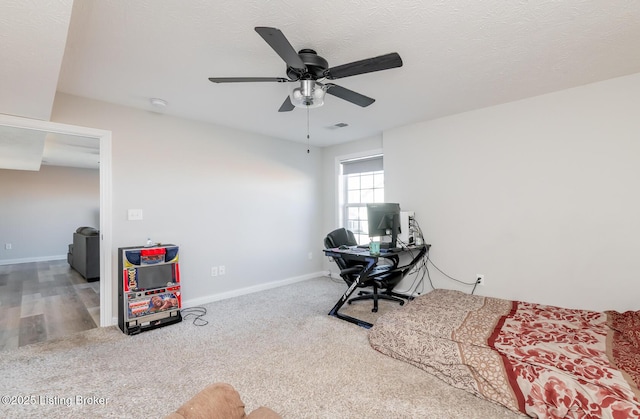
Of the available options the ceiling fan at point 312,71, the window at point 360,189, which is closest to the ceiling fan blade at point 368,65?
the ceiling fan at point 312,71

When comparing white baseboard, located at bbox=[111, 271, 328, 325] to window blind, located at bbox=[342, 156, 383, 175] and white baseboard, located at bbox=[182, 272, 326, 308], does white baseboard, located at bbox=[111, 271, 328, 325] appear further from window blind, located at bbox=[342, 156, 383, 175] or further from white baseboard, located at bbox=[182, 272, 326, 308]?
window blind, located at bbox=[342, 156, 383, 175]

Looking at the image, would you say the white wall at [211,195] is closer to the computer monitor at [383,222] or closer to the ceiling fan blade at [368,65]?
the computer monitor at [383,222]

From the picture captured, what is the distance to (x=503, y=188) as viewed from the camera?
126 inches

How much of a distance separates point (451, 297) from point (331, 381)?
1.68 meters

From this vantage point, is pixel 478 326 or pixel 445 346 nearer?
pixel 445 346

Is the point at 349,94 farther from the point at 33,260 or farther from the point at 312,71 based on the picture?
the point at 33,260

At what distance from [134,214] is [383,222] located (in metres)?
2.92

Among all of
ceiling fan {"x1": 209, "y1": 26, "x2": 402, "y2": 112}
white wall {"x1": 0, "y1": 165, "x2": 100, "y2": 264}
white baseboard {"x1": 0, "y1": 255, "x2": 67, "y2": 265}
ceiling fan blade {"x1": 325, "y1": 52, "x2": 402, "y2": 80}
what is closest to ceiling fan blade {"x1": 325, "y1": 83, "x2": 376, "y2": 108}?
ceiling fan {"x1": 209, "y1": 26, "x2": 402, "y2": 112}

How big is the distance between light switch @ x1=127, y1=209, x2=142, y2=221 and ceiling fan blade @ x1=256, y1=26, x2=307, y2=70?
2615 millimetres

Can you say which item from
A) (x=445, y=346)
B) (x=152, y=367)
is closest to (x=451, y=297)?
(x=445, y=346)

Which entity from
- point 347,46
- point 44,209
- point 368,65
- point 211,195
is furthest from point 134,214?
point 44,209

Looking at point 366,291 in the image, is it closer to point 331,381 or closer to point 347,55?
point 331,381

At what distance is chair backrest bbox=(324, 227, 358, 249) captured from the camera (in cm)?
366

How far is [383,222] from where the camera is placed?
3.46 meters
